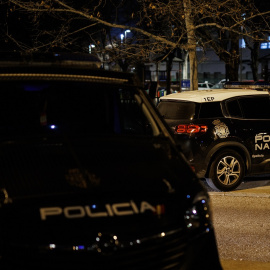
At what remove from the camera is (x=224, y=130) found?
959cm

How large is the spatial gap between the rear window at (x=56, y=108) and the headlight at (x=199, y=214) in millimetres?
1045

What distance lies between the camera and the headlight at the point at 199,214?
3.20m

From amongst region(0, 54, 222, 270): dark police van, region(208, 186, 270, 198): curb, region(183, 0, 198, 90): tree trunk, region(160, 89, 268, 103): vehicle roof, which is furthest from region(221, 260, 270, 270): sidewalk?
region(183, 0, 198, 90): tree trunk

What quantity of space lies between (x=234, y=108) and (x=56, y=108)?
611 centimetres

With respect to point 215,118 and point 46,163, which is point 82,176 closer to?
point 46,163

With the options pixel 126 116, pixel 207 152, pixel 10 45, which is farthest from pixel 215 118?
pixel 10 45

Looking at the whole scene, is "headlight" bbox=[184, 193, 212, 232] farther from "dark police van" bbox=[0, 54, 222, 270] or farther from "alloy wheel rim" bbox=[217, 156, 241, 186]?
"alloy wheel rim" bbox=[217, 156, 241, 186]

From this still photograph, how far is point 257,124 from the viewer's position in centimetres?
989

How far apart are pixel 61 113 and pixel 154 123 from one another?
0.75 metres

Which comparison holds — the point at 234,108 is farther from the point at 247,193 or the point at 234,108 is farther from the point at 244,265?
the point at 244,265

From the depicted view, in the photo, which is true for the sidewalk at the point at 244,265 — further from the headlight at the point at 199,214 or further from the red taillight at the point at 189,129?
the red taillight at the point at 189,129

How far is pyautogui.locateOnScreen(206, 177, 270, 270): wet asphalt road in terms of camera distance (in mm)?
5785

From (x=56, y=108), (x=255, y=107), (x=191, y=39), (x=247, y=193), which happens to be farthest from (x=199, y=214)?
(x=191, y=39)

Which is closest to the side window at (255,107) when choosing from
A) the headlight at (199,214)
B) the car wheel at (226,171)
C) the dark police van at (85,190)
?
the car wheel at (226,171)
